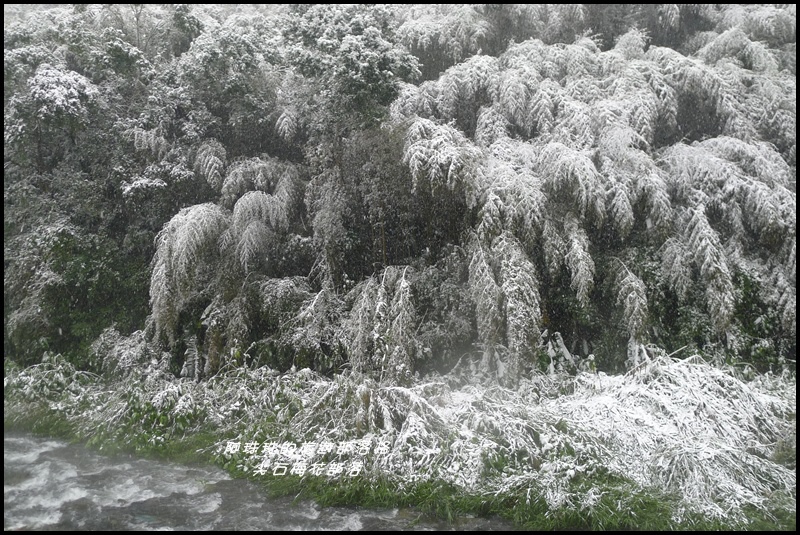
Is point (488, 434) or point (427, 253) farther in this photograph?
point (427, 253)

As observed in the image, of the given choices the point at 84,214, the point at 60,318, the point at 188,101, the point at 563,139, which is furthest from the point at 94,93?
the point at 563,139

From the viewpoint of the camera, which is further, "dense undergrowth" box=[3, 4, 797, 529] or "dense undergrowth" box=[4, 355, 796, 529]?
"dense undergrowth" box=[3, 4, 797, 529]

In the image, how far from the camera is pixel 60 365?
663 cm

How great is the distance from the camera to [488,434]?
5023mm

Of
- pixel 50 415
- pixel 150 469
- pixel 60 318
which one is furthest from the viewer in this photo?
pixel 60 318

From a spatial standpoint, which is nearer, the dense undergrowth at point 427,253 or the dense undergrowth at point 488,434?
the dense undergrowth at point 488,434

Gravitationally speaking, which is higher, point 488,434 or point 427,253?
point 427,253

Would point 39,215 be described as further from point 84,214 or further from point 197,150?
point 197,150

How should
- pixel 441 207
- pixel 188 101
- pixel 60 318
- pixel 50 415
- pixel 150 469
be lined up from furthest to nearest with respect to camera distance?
pixel 188 101 → pixel 60 318 → pixel 441 207 → pixel 50 415 → pixel 150 469

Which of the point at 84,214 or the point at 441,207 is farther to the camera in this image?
the point at 84,214

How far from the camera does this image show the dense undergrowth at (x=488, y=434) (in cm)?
416

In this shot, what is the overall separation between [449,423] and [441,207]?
2.56 m

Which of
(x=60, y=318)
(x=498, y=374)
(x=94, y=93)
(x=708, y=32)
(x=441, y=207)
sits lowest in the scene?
(x=498, y=374)

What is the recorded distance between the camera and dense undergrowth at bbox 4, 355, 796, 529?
416cm
